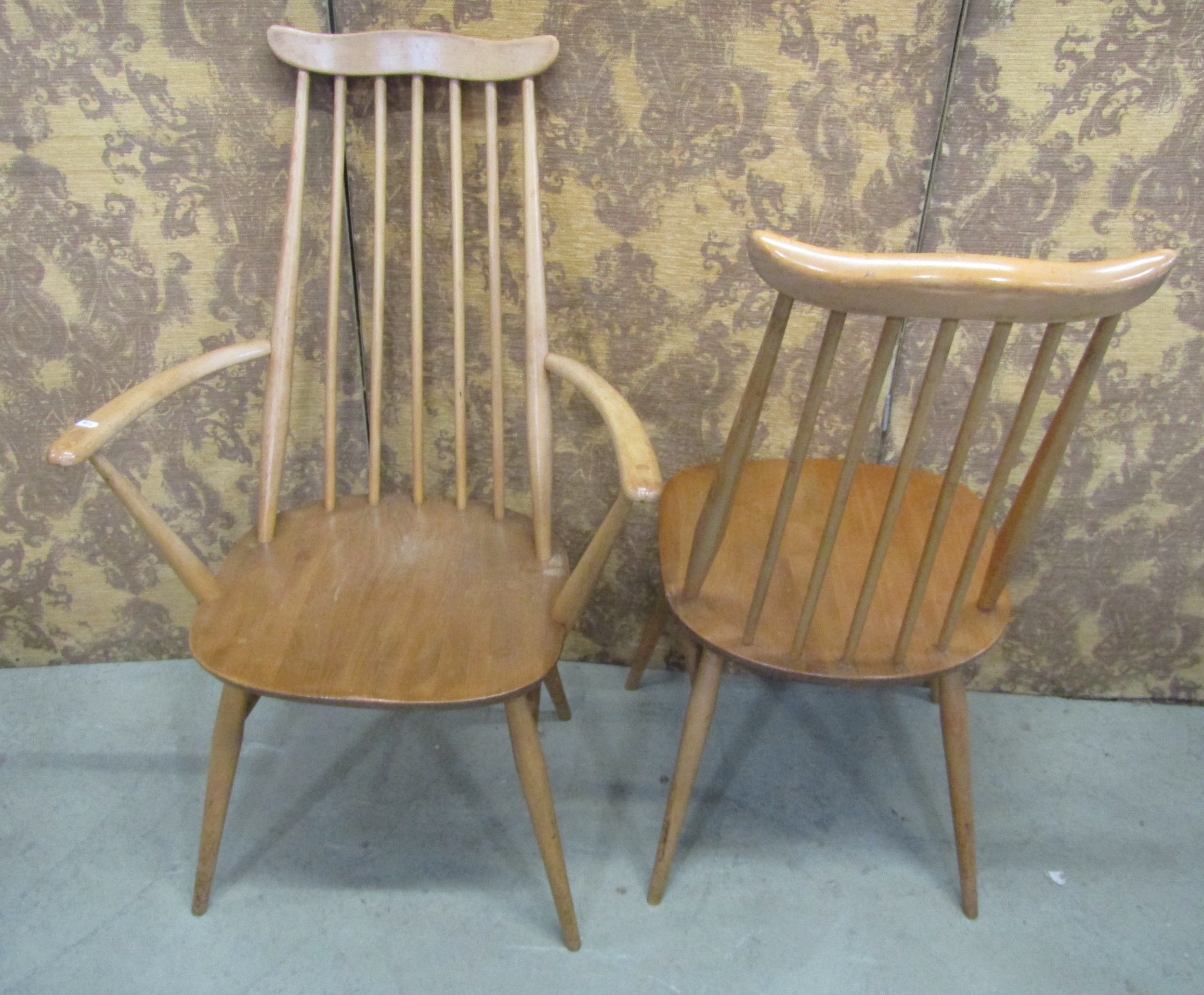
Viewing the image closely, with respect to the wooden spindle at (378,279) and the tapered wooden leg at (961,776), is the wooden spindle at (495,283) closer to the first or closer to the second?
the wooden spindle at (378,279)

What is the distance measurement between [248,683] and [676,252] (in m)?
0.72

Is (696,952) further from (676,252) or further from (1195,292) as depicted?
(1195,292)

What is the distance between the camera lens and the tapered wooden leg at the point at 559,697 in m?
1.24

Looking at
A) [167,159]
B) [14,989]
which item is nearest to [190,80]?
[167,159]

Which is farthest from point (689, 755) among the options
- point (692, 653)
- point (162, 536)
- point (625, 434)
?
point (162, 536)

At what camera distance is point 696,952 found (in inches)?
40.5

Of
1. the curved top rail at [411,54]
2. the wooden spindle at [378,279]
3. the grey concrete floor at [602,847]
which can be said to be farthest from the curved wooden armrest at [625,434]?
the grey concrete floor at [602,847]

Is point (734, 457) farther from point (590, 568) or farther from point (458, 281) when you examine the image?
point (458, 281)

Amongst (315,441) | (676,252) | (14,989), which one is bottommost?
(14,989)

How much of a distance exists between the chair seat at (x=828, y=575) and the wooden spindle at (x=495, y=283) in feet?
0.70

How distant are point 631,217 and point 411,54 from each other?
32 cm

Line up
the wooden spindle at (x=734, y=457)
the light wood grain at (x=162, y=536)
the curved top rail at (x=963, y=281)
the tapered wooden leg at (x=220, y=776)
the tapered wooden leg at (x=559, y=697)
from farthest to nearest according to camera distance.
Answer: the tapered wooden leg at (x=559, y=697) → the tapered wooden leg at (x=220, y=776) → the light wood grain at (x=162, y=536) → the wooden spindle at (x=734, y=457) → the curved top rail at (x=963, y=281)

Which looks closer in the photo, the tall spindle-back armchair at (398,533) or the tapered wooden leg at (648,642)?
the tall spindle-back armchair at (398,533)

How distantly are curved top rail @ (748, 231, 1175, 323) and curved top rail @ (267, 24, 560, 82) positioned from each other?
1.63 feet
